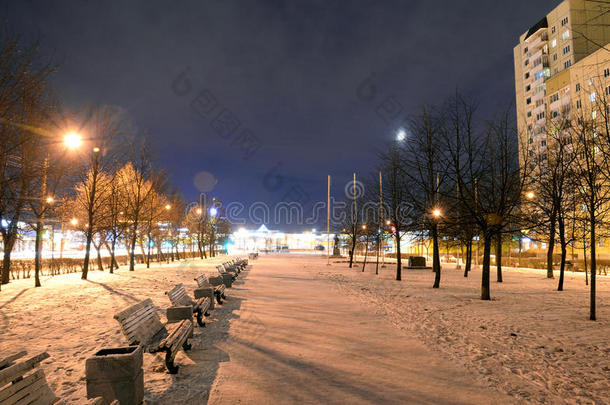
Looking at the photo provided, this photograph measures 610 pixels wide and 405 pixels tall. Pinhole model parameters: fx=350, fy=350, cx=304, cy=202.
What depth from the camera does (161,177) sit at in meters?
33.2

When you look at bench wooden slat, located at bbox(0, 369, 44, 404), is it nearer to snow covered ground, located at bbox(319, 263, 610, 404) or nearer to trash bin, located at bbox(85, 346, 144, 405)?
trash bin, located at bbox(85, 346, 144, 405)

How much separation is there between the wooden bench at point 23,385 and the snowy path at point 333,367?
199cm

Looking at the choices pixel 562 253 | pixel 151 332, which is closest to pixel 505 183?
pixel 562 253

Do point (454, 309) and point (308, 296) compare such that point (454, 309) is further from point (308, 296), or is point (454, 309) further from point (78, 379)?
point (78, 379)

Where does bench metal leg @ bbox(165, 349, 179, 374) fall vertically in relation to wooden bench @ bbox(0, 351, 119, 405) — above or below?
below

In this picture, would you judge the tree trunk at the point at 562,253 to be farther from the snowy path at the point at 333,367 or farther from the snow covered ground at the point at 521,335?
the snowy path at the point at 333,367

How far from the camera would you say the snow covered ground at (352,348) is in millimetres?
4965

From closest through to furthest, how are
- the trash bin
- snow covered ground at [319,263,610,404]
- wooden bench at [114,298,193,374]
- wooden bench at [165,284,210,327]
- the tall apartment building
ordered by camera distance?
the trash bin → snow covered ground at [319,263,610,404] → wooden bench at [114,298,193,374] → wooden bench at [165,284,210,327] → the tall apartment building

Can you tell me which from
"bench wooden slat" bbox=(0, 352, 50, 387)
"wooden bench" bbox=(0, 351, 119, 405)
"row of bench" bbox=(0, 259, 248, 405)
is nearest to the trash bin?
"row of bench" bbox=(0, 259, 248, 405)

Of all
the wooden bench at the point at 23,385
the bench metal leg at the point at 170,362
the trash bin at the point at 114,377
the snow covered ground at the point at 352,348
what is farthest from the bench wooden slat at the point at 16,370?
the bench metal leg at the point at 170,362

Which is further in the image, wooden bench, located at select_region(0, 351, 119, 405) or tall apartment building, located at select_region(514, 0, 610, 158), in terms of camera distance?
tall apartment building, located at select_region(514, 0, 610, 158)

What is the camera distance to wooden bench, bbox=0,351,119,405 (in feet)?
9.40

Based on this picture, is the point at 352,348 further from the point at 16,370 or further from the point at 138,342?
the point at 16,370

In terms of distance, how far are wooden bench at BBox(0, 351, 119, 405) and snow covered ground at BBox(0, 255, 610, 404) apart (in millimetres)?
1630
